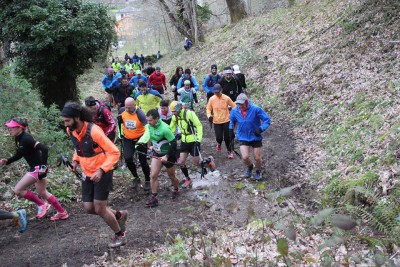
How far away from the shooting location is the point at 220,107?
33.6ft

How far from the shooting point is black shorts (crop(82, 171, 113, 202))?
5618 mm

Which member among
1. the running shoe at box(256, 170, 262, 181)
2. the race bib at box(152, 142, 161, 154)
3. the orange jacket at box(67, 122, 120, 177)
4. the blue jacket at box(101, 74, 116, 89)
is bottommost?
the running shoe at box(256, 170, 262, 181)

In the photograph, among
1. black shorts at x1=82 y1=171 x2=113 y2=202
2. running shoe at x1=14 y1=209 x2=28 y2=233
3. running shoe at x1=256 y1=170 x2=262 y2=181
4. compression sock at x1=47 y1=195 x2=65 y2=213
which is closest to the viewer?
black shorts at x1=82 y1=171 x2=113 y2=202

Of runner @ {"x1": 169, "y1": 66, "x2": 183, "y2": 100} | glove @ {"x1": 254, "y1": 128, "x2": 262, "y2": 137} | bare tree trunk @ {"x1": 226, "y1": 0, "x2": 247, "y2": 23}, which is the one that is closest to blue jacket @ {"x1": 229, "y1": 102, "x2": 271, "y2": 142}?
glove @ {"x1": 254, "y1": 128, "x2": 262, "y2": 137}

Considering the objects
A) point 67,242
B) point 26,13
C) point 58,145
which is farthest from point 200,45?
point 67,242

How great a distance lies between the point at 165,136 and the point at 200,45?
854 inches

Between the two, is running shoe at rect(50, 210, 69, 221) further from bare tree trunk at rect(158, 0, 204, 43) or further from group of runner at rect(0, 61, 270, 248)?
bare tree trunk at rect(158, 0, 204, 43)

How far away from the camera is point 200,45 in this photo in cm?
2827

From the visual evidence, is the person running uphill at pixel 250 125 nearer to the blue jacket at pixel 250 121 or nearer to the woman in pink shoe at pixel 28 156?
the blue jacket at pixel 250 121

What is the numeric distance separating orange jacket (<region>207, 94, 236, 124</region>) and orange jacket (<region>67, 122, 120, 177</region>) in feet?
16.4

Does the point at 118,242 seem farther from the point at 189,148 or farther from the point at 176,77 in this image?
the point at 176,77

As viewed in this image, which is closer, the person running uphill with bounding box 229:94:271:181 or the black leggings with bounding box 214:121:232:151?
the person running uphill with bounding box 229:94:271:181

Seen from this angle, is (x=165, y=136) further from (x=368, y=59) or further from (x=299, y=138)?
(x=368, y=59)

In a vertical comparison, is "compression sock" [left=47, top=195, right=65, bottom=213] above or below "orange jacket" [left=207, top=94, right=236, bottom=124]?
below
